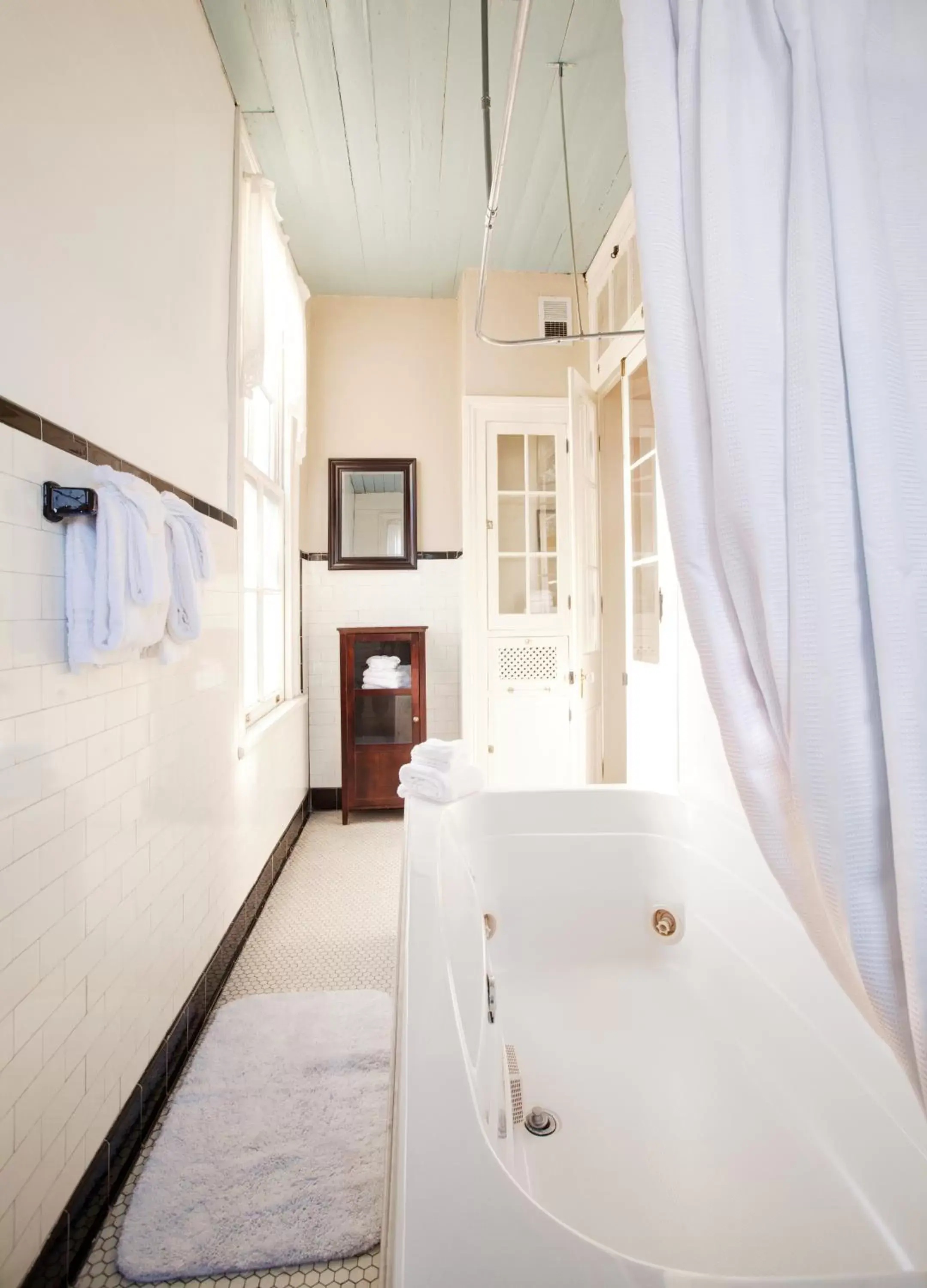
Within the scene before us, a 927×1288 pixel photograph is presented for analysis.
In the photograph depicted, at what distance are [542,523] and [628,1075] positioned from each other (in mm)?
2674

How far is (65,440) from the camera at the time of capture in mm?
1146

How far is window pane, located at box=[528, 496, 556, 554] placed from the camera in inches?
140

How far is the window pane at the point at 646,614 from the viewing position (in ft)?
8.51

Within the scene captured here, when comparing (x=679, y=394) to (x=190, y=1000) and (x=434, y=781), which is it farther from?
(x=190, y=1000)

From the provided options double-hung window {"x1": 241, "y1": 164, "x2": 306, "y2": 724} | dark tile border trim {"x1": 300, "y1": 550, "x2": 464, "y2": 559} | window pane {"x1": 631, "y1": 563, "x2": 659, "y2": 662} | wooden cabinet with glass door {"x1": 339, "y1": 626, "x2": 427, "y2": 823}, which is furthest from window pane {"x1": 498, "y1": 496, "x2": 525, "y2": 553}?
double-hung window {"x1": 241, "y1": 164, "x2": 306, "y2": 724}

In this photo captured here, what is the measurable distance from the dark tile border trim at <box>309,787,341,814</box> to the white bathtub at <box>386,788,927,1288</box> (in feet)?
6.78

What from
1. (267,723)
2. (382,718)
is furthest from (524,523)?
(267,723)

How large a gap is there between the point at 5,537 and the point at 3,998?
0.68 meters

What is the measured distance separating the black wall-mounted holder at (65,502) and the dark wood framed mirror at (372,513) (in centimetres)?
260

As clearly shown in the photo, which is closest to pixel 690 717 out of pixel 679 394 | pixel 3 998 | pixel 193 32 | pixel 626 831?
pixel 626 831

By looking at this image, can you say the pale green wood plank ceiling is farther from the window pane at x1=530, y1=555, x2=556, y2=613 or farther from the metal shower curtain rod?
the window pane at x1=530, y1=555, x2=556, y2=613

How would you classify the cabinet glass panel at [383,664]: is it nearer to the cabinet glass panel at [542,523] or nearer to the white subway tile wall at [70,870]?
the cabinet glass panel at [542,523]

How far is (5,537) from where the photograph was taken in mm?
978

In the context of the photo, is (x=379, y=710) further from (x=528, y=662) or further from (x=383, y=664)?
(x=528, y=662)
